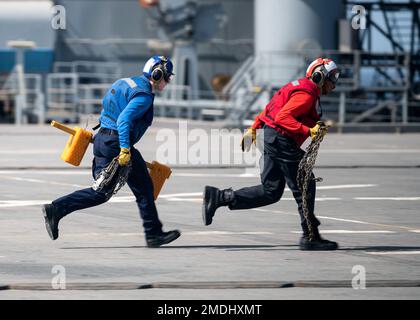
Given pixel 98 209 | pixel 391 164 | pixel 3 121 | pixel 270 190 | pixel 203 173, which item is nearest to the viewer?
pixel 270 190

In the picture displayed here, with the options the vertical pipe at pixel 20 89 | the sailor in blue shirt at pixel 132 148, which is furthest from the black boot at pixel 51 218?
the vertical pipe at pixel 20 89

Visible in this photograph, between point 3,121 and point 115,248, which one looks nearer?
point 115,248

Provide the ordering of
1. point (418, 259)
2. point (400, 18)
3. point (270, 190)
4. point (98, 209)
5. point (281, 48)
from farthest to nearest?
point (400, 18) → point (281, 48) → point (98, 209) → point (270, 190) → point (418, 259)

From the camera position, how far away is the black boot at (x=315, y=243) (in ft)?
41.9

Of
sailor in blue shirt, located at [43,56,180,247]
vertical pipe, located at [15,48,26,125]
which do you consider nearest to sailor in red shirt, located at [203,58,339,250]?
sailor in blue shirt, located at [43,56,180,247]

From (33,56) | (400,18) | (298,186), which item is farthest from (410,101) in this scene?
(298,186)

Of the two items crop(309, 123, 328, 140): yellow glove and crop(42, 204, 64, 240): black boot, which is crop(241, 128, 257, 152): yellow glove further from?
crop(42, 204, 64, 240): black boot

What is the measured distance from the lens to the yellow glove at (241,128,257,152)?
44.2 feet

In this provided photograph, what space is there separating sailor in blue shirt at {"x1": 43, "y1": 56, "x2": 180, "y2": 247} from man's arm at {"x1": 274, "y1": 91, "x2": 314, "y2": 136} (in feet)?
3.96

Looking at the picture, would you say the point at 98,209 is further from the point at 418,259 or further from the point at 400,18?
the point at 400,18

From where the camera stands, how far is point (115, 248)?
1279cm

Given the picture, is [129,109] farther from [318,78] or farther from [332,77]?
[332,77]

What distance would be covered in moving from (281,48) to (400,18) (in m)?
12.2

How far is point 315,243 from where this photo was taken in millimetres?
12766
